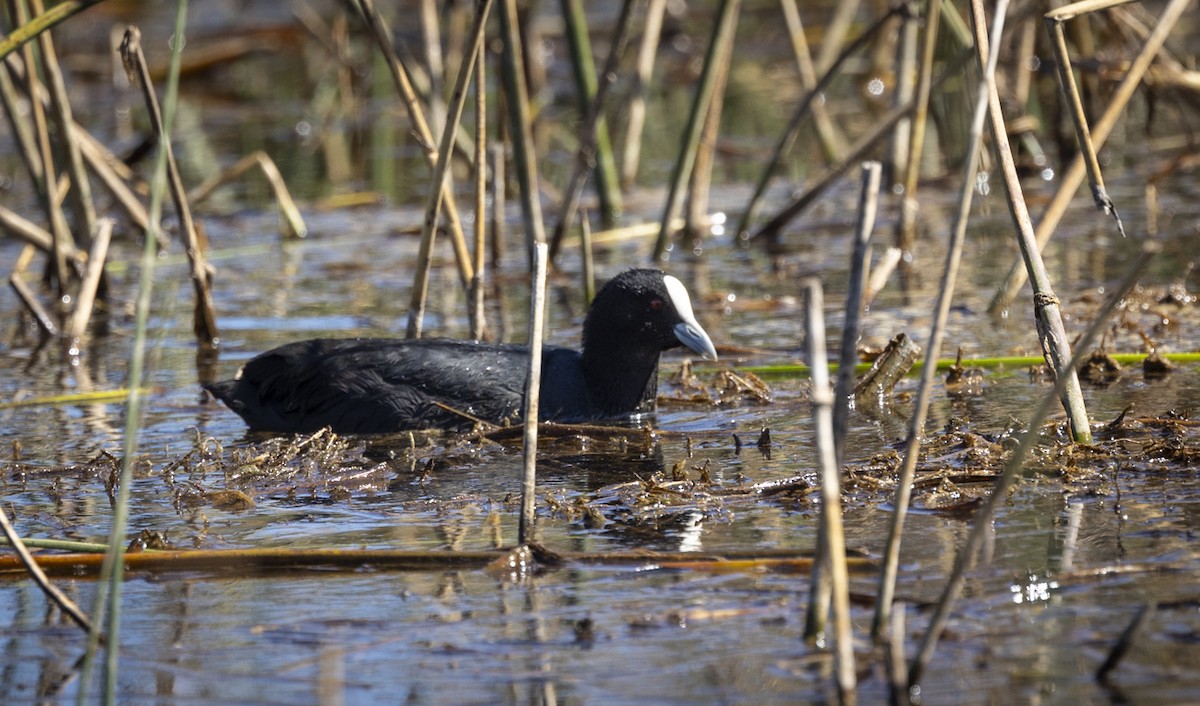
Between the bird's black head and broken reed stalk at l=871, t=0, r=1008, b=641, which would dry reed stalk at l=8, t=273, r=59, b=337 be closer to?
the bird's black head

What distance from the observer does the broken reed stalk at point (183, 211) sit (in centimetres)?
510

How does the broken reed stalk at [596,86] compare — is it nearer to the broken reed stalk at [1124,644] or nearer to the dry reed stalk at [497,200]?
the dry reed stalk at [497,200]

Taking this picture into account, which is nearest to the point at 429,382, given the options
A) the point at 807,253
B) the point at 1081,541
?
the point at 1081,541

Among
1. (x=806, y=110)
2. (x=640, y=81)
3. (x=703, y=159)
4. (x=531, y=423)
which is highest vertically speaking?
(x=640, y=81)

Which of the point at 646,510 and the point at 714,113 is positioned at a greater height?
the point at 714,113

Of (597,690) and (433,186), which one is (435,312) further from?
(597,690)

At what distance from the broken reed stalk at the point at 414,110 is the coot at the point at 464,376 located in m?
0.36

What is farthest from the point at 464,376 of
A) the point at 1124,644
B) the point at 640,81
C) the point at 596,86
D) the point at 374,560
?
the point at 640,81

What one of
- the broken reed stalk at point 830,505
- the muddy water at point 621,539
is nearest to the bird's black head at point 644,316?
the muddy water at point 621,539

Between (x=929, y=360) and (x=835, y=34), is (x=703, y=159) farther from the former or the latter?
(x=929, y=360)

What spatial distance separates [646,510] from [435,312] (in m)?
3.29

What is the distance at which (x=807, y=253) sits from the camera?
7688 mm

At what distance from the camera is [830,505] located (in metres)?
2.50

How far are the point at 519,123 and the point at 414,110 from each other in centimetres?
90
